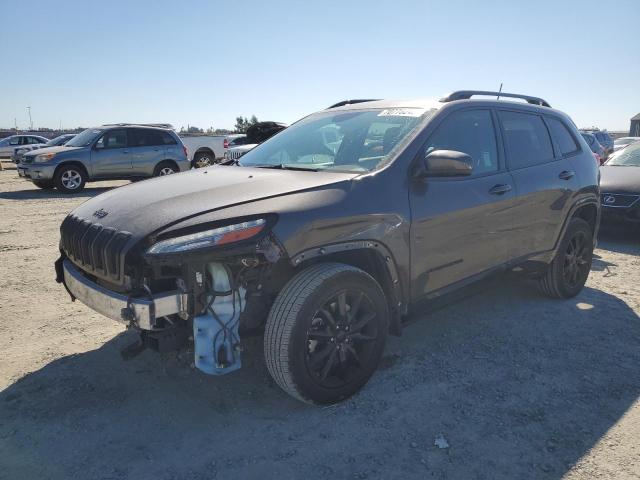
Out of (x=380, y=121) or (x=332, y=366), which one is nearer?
(x=332, y=366)

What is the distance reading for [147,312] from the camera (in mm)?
2434

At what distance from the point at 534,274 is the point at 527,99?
63.3 inches

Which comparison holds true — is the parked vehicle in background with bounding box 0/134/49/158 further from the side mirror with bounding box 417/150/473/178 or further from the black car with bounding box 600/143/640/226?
the side mirror with bounding box 417/150/473/178

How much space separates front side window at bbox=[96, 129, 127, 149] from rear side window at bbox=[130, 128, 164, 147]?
228 mm

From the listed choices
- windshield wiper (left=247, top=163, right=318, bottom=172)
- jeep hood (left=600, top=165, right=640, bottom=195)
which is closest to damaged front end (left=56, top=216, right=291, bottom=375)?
windshield wiper (left=247, top=163, right=318, bottom=172)

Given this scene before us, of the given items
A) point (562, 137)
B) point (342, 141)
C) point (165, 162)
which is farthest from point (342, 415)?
point (165, 162)

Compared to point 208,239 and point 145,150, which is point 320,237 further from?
point 145,150

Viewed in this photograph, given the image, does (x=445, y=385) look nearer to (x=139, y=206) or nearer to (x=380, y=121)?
(x=380, y=121)

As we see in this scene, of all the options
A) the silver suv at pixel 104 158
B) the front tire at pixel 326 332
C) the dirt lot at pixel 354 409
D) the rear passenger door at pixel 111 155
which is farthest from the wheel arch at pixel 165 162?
the front tire at pixel 326 332

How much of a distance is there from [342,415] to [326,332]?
0.48 metres

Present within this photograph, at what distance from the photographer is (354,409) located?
115 inches

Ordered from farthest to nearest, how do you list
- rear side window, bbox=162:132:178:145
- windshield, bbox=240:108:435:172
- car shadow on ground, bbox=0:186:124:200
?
rear side window, bbox=162:132:178:145
car shadow on ground, bbox=0:186:124:200
windshield, bbox=240:108:435:172

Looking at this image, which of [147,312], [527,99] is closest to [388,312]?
[147,312]

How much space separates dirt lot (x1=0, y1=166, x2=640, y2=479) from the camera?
8.05ft
